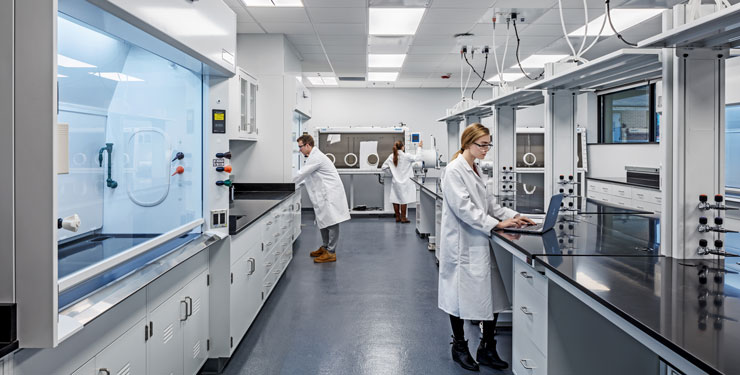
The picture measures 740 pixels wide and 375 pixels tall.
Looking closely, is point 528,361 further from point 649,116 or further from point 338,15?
point 649,116

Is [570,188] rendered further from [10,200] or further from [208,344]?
[10,200]

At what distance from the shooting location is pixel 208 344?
253 cm

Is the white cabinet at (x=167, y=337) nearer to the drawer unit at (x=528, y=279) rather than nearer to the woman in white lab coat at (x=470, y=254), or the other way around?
the woman in white lab coat at (x=470, y=254)

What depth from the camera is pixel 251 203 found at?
13.2 feet

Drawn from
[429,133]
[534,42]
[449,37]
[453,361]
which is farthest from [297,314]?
[429,133]

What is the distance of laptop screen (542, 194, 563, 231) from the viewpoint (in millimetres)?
2365

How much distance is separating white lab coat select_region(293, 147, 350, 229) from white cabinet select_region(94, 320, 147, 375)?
3267 mm

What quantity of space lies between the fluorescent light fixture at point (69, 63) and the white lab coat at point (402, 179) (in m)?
5.97

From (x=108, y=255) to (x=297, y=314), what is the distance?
6.62 feet

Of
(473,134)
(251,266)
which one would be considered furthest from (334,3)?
(251,266)

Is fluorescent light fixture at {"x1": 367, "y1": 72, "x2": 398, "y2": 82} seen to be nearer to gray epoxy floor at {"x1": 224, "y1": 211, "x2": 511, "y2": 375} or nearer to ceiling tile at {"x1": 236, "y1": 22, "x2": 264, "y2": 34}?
ceiling tile at {"x1": 236, "y1": 22, "x2": 264, "y2": 34}

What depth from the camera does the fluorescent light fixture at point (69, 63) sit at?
1529mm

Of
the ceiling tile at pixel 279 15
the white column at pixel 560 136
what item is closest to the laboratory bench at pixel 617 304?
the white column at pixel 560 136

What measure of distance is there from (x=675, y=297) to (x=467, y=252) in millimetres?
1169
